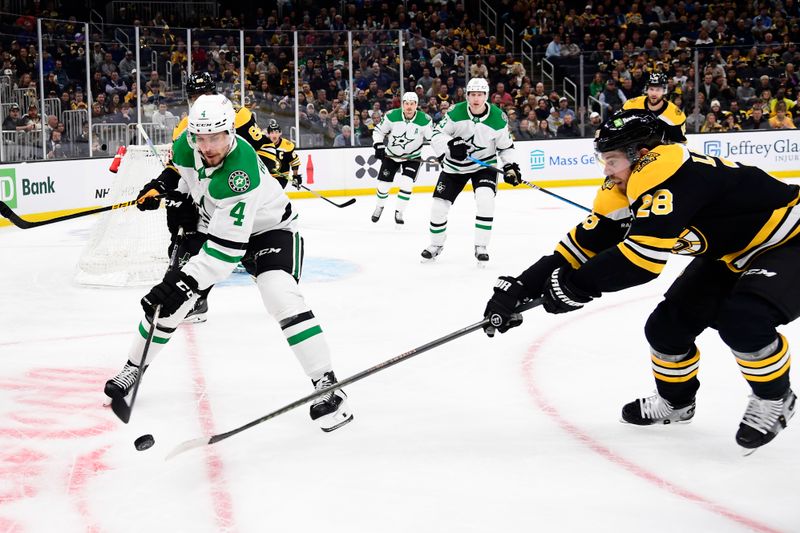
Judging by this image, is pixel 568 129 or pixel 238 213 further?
pixel 568 129

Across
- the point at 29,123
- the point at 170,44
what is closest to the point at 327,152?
the point at 170,44

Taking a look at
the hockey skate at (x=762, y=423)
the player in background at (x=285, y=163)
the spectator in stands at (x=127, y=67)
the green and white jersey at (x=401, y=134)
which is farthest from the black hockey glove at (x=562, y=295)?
the spectator in stands at (x=127, y=67)

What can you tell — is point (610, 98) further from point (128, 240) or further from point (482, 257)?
point (128, 240)

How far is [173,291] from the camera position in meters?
2.70

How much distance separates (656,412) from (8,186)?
21.4 ft

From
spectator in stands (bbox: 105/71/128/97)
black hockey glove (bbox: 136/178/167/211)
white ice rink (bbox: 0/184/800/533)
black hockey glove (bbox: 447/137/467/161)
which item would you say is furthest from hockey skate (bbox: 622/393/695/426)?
spectator in stands (bbox: 105/71/128/97)

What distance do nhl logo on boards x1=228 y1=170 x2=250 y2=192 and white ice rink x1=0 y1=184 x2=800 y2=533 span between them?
2.48 feet

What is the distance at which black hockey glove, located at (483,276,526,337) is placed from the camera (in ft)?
8.38

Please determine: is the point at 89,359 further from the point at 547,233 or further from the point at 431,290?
the point at 547,233

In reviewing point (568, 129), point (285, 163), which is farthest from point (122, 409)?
point (568, 129)

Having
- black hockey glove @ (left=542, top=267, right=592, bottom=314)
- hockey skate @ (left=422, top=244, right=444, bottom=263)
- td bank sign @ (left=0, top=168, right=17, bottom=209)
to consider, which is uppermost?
black hockey glove @ (left=542, top=267, right=592, bottom=314)

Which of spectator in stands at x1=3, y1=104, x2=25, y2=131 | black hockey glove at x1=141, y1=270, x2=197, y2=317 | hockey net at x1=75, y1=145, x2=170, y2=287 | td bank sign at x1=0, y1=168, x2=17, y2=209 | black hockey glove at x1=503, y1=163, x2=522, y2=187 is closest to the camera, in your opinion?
black hockey glove at x1=141, y1=270, x2=197, y2=317

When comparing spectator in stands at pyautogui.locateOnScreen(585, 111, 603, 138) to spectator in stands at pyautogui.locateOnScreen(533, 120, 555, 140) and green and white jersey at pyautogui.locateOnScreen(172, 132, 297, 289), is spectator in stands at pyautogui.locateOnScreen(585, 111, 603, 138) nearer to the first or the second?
spectator in stands at pyautogui.locateOnScreen(533, 120, 555, 140)

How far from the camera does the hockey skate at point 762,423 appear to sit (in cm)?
254
